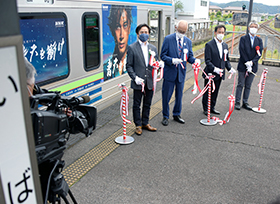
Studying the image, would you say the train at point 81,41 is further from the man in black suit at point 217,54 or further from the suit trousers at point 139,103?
the man in black suit at point 217,54

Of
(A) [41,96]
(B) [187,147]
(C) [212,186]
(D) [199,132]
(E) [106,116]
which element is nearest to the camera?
(A) [41,96]

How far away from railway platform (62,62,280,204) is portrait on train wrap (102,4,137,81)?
3.93 ft

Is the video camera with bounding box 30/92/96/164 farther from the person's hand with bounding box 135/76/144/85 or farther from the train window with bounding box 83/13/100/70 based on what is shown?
the train window with bounding box 83/13/100/70

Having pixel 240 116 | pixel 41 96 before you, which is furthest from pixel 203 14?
pixel 41 96

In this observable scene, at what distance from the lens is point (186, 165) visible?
4.27 metres

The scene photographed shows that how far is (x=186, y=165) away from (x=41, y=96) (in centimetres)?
282

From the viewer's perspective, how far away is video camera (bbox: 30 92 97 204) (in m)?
1.87

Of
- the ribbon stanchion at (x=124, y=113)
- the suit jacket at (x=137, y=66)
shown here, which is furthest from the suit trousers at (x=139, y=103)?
the ribbon stanchion at (x=124, y=113)

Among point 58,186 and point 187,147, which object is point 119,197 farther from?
point 187,147

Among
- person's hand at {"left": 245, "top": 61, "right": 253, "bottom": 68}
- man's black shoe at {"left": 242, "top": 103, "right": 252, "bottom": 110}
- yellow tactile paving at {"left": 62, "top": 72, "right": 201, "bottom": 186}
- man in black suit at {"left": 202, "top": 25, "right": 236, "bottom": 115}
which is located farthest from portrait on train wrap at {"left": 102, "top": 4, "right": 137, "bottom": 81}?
man's black shoe at {"left": 242, "top": 103, "right": 252, "bottom": 110}

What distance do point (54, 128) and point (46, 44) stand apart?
9.62 ft

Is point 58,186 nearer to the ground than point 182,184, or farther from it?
farther from it

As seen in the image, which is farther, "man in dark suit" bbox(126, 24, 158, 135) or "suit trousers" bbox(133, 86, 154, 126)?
"suit trousers" bbox(133, 86, 154, 126)

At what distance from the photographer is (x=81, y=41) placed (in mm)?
5457
